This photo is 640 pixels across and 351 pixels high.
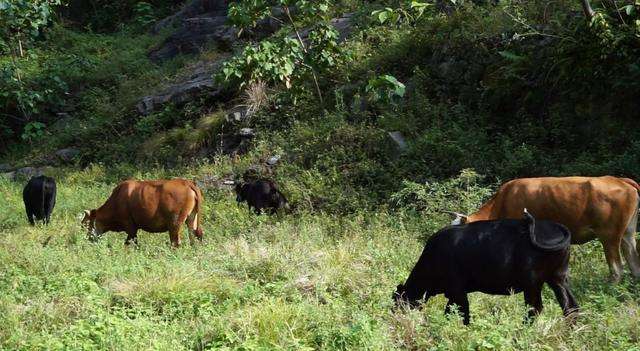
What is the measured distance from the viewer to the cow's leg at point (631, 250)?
8.16 meters

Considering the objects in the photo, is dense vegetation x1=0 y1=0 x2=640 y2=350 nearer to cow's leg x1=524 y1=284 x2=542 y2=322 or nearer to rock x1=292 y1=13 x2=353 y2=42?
cow's leg x1=524 y1=284 x2=542 y2=322

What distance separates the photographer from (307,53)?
16703 mm

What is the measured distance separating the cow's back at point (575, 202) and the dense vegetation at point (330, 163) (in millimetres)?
633

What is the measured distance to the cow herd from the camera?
6230mm

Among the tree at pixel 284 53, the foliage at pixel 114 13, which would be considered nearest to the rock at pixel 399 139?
the tree at pixel 284 53

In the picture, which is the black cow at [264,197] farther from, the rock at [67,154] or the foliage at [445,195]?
the rock at [67,154]

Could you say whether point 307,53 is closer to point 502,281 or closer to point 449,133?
point 449,133

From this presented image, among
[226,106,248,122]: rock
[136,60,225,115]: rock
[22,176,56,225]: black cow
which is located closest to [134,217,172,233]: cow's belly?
[22,176,56,225]: black cow

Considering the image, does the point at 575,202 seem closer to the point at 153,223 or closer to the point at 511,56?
the point at 511,56

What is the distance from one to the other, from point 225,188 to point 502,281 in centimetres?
950

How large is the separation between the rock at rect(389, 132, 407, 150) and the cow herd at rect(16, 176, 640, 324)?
9.65ft

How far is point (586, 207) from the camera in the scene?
8.12 meters

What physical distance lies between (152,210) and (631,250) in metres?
7.02

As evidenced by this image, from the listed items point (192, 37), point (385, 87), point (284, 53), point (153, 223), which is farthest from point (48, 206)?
point (192, 37)
